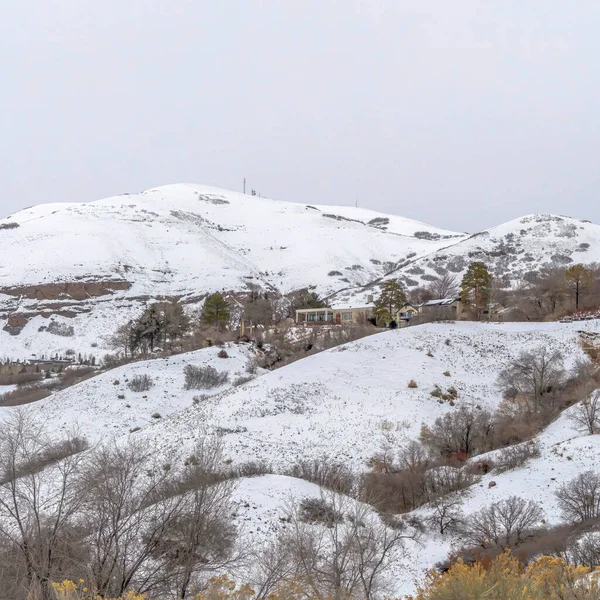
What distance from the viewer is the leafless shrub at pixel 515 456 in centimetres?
2698

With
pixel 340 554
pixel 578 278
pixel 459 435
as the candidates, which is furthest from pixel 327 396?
pixel 578 278

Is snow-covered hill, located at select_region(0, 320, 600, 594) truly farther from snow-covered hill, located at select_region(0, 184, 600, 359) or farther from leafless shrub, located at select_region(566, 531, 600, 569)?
snow-covered hill, located at select_region(0, 184, 600, 359)

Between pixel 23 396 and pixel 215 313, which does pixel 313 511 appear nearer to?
pixel 23 396

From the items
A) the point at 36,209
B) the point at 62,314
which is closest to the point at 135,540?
the point at 62,314

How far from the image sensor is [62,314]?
289ft

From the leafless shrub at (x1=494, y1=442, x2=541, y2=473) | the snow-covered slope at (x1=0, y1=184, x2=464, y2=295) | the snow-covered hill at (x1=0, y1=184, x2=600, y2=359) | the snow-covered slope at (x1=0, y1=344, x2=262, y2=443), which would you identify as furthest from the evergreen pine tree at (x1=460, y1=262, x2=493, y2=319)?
the snow-covered slope at (x1=0, y1=184, x2=464, y2=295)

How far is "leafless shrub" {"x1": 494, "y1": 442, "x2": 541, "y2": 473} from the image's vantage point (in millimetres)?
26984

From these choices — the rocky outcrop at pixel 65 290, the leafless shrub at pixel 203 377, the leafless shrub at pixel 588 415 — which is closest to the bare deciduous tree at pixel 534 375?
the leafless shrub at pixel 588 415

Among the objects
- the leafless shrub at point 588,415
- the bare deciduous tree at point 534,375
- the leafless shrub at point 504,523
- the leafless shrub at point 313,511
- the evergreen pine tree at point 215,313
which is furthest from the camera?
the evergreen pine tree at point 215,313

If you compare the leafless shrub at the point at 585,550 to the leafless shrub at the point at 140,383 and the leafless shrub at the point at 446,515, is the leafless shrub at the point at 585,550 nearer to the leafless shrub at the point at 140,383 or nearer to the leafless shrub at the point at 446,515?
the leafless shrub at the point at 446,515

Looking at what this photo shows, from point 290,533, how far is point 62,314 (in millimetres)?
78036

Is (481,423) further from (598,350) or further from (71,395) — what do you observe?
(71,395)

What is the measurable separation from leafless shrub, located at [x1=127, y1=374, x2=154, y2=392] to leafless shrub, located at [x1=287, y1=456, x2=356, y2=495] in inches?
694

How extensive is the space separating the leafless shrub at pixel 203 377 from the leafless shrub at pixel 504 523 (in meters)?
26.2
